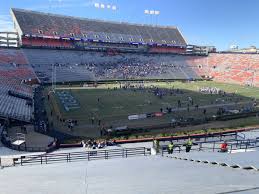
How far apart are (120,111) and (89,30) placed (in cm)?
6072

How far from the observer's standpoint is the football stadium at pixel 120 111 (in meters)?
10.1

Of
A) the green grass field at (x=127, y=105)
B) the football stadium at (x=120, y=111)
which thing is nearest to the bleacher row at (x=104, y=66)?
the football stadium at (x=120, y=111)

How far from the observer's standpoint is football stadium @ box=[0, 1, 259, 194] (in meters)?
10.1

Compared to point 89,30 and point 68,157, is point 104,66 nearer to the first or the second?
point 89,30

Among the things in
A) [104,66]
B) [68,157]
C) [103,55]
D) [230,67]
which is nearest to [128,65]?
[104,66]

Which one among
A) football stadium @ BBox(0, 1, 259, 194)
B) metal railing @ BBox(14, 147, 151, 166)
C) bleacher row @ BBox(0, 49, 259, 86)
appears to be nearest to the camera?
football stadium @ BBox(0, 1, 259, 194)

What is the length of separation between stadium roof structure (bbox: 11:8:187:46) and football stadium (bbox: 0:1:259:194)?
0.35m

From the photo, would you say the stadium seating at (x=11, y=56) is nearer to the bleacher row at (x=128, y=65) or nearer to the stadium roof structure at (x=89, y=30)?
the bleacher row at (x=128, y=65)

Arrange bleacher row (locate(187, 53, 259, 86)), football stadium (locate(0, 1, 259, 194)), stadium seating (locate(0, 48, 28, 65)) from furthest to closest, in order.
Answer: bleacher row (locate(187, 53, 259, 86)) < stadium seating (locate(0, 48, 28, 65)) < football stadium (locate(0, 1, 259, 194))

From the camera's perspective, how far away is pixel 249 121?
34.8 meters

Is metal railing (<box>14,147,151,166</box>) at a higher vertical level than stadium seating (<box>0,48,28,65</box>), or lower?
lower

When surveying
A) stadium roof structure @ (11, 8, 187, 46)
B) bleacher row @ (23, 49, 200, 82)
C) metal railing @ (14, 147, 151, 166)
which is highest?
stadium roof structure @ (11, 8, 187, 46)

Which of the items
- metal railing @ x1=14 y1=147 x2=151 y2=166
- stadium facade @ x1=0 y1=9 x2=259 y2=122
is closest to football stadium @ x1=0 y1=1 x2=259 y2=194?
metal railing @ x1=14 y1=147 x2=151 y2=166

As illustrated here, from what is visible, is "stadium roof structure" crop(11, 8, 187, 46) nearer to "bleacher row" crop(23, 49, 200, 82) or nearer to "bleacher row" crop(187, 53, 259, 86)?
"bleacher row" crop(23, 49, 200, 82)
